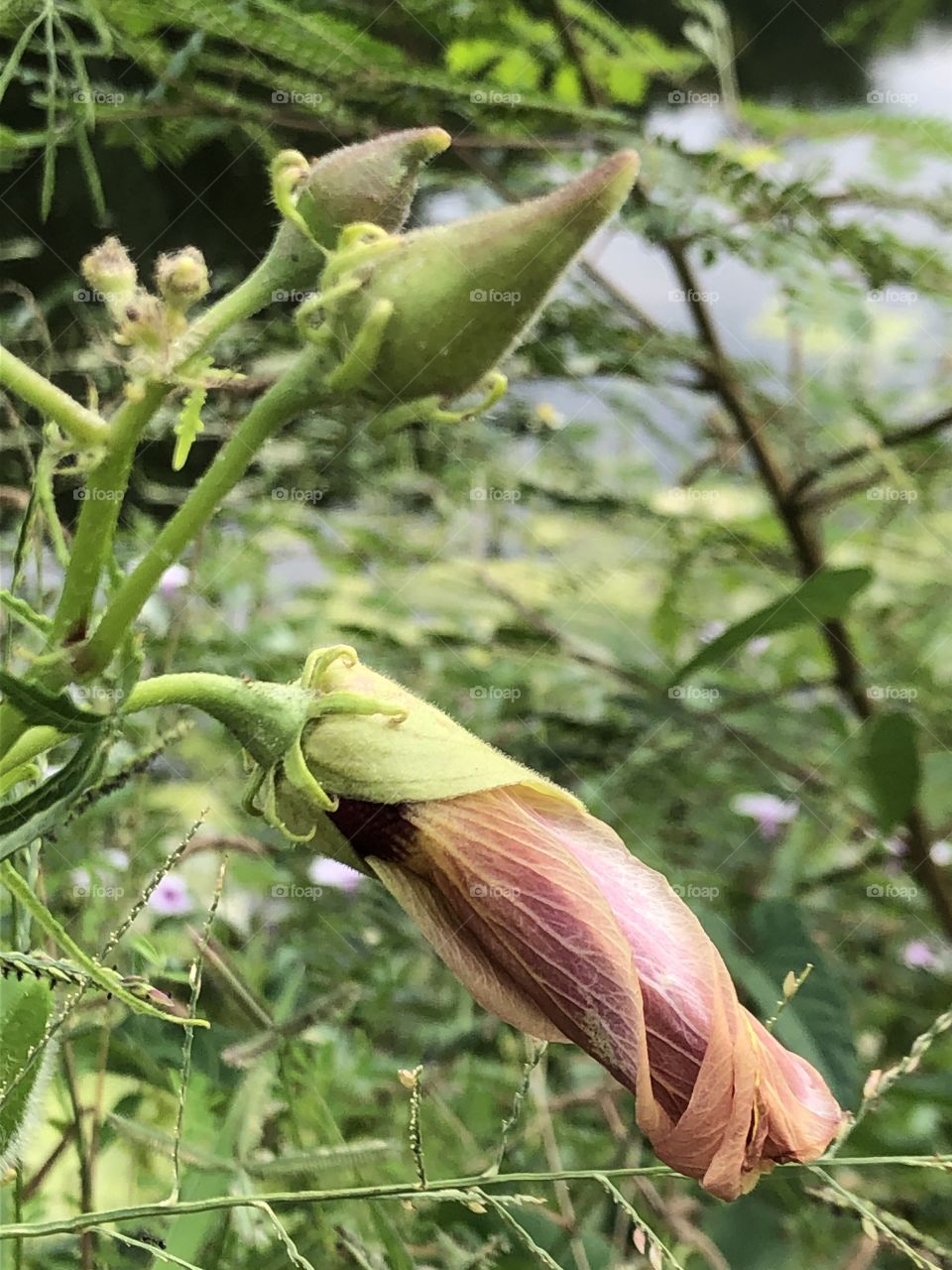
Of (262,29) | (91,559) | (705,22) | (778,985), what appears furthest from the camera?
(705,22)

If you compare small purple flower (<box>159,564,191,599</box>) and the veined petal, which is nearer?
the veined petal

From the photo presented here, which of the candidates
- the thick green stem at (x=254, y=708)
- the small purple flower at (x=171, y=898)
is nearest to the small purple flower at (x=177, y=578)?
the small purple flower at (x=171, y=898)

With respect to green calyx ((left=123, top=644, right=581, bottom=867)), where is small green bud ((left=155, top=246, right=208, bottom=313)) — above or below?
above

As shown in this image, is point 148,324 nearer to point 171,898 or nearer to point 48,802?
point 48,802

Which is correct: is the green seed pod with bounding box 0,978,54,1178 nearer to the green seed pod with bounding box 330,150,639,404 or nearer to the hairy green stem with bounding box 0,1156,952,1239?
the hairy green stem with bounding box 0,1156,952,1239

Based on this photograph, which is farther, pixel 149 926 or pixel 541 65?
pixel 541 65

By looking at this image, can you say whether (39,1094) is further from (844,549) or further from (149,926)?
(844,549)

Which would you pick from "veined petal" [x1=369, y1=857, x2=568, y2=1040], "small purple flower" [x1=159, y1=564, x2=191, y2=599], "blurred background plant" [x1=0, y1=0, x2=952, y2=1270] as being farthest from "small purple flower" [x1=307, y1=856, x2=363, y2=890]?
"veined petal" [x1=369, y1=857, x2=568, y2=1040]

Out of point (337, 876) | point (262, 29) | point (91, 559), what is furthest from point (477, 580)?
Result: point (91, 559)
